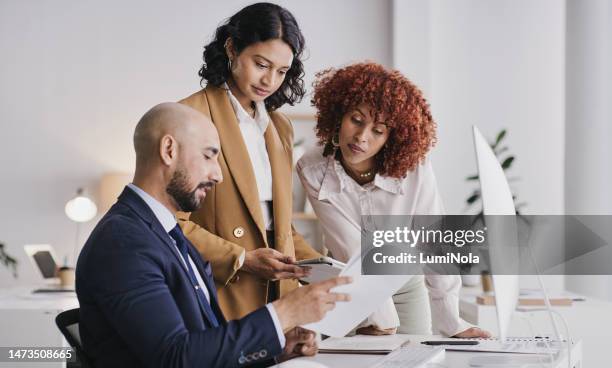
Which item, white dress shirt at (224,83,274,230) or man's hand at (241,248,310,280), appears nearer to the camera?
man's hand at (241,248,310,280)

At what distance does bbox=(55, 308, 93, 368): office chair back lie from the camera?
1.61 metres

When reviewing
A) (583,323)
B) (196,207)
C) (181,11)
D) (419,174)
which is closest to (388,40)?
(181,11)

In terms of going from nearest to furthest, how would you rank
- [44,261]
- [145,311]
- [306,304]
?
[145,311] < [306,304] < [44,261]

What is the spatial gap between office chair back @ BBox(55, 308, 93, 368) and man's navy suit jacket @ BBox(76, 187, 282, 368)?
0.01 metres

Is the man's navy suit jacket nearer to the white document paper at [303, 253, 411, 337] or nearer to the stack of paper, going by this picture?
the white document paper at [303, 253, 411, 337]

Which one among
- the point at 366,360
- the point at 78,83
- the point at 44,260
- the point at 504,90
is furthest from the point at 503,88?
the point at 366,360

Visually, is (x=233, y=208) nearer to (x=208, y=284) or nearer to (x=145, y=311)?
(x=208, y=284)

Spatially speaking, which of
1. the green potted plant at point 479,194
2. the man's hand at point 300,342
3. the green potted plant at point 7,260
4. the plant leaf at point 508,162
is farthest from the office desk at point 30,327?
the plant leaf at point 508,162

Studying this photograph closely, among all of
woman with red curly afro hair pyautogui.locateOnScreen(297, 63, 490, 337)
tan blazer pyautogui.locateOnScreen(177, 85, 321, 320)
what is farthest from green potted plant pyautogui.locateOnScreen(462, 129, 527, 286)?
tan blazer pyautogui.locateOnScreen(177, 85, 321, 320)

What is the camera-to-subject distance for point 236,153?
2.28 m

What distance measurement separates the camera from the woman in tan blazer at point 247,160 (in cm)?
227

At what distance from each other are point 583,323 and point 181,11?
332 cm

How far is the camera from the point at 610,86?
4.70 m

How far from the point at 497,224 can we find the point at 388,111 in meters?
0.97
